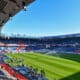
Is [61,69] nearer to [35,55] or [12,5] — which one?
[35,55]

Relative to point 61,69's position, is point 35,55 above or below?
above

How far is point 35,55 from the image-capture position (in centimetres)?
4969

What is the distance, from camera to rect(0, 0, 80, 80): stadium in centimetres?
721

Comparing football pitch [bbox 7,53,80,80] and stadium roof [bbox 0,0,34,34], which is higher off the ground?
stadium roof [bbox 0,0,34,34]

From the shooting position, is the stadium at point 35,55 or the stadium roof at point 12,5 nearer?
the stadium roof at point 12,5

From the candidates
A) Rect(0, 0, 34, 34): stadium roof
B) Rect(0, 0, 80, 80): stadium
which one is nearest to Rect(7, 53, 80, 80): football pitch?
Rect(0, 0, 80, 80): stadium

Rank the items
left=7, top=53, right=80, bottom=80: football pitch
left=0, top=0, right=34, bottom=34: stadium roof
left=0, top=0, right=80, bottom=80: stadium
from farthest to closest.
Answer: left=7, top=53, right=80, bottom=80: football pitch, left=0, top=0, right=80, bottom=80: stadium, left=0, top=0, right=34, bottom=34: stadium roof

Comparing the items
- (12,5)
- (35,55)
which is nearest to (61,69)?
(35,55)

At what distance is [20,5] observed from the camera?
18.8ft

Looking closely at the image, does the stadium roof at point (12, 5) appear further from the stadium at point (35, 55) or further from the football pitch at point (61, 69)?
the football pitch at point (61, 69)

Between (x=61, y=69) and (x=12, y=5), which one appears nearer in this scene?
(x=12, y=5)

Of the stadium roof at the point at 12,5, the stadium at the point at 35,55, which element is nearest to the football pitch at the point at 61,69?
Answer: the stadium at the point at 35,55

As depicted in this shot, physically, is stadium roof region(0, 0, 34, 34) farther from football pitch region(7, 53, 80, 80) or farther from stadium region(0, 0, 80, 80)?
football pitch region(7, 53, 80, 80)

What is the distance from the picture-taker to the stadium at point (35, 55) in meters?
7.21
